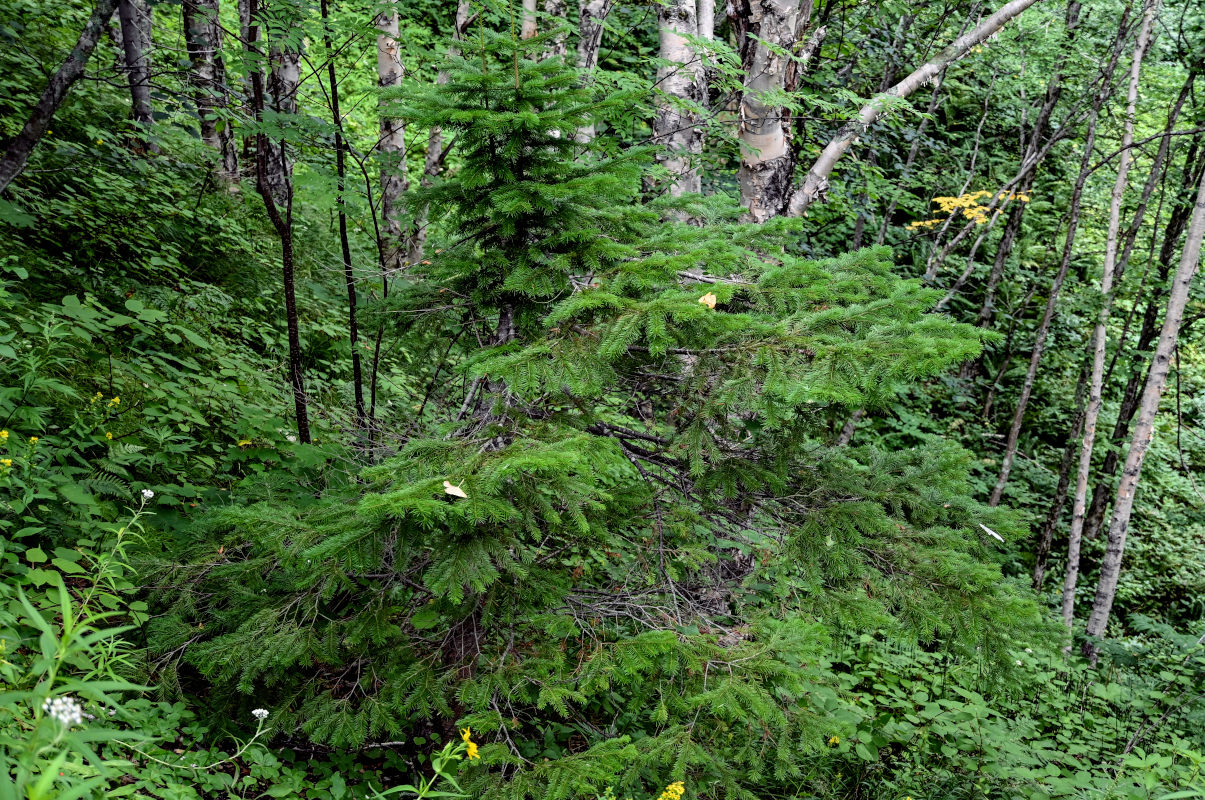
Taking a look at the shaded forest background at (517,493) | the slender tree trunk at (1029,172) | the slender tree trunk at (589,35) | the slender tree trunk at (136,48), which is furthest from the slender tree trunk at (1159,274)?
the slender tree trunk at (136,48)

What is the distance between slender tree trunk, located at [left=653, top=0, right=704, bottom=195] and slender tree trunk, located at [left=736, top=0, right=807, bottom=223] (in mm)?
345

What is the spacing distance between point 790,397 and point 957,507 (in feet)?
4.05

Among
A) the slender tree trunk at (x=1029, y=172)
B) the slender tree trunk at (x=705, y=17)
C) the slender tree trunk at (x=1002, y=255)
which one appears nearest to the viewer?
the slender tree trunk at (x=705, y=17)

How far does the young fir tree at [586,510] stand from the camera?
236cm

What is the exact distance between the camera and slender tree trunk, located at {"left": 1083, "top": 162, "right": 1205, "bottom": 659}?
244 inches

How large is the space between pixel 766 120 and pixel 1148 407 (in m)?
4.71

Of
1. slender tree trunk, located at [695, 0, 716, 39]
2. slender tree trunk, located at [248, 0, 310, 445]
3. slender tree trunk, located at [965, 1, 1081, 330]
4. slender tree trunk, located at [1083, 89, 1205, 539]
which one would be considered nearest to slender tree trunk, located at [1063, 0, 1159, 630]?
slender tree trunk, located at [1083, 89, 1205, 539]

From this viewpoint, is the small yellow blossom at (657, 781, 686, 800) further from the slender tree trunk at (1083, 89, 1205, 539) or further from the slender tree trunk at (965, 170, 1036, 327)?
the slender tree trunk at (965, 170, 1036, 327)

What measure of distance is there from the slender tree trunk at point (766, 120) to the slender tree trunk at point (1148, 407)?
4.13 metres

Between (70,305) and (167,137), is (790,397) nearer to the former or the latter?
(70,305)

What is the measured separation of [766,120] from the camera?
14.9 feet

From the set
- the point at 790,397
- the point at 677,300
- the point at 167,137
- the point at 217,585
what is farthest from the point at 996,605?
the point at 167,137

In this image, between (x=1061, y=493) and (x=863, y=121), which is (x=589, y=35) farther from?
(x=1061, y=493)

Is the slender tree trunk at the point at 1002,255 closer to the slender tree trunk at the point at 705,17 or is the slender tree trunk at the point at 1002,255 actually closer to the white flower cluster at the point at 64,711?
the slender tree trunk at the point at 705,17
